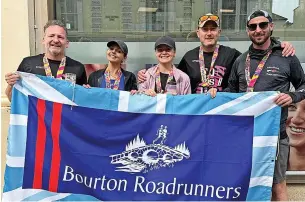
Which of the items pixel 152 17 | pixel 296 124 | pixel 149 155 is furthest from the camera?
pixel 152 17

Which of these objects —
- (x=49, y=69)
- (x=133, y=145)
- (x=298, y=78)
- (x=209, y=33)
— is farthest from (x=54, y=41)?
(x=298, y=78)

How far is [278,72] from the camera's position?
3.34 meters

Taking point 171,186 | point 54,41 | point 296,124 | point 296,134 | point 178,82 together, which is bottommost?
point 171,186

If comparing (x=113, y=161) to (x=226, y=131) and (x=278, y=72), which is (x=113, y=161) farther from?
(x=278, y=72)

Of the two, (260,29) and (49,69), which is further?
(49,69)

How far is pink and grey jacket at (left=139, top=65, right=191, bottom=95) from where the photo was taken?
3656 mm

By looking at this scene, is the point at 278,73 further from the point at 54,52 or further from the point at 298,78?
the point at 54,52

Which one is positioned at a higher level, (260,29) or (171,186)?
(260,29)

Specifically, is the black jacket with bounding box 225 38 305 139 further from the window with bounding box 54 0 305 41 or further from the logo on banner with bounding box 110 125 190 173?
the window with bounding box 54 0 305 41

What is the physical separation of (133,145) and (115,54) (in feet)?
3.13

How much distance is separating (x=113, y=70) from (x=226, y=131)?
1.28 m

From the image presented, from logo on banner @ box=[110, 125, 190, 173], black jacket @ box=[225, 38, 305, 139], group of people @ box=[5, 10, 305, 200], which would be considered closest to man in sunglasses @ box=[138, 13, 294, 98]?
group of people @ box=[5, 10, 305, 200]

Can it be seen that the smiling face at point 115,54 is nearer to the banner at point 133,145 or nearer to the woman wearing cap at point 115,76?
the woman wearing cap at point 115,76

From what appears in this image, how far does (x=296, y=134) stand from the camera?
4785 mm
